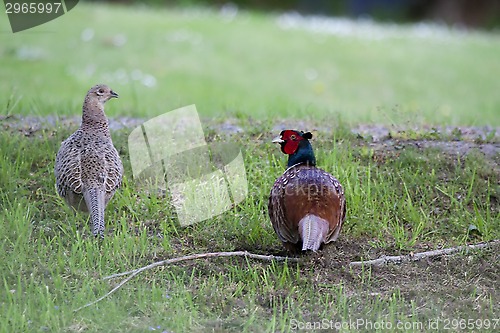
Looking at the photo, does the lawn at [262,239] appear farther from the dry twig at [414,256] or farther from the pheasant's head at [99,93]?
the pheasant's head at [99,93]

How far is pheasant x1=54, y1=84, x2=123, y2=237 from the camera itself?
206 inches

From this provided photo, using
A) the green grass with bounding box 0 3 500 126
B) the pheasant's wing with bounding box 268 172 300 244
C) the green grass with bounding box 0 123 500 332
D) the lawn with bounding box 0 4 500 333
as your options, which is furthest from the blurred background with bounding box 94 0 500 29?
the pheasant's wing with bounding box 268 172 300 244

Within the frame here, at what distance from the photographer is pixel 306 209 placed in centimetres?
491

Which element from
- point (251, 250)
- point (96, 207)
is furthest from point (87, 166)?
point (251, 250)

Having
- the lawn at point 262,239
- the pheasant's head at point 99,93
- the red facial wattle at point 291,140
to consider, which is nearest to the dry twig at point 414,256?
the lawn at point 262,239

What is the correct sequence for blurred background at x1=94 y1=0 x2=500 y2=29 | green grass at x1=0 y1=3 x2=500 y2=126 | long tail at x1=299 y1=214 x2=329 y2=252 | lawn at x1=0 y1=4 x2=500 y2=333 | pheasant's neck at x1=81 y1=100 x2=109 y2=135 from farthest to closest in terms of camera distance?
blurred background at x1=94 y1=0 x2=500 y2=29
green grass at x1=0 y1=3 x2=500 y2=126
pheasant's neck at x1=81 y1=100 x2=109 y2=135
long tail at x1=299 y1=214 x2=329 y2=252
lawn at x1=0 y1=4 x2=500 y2=333

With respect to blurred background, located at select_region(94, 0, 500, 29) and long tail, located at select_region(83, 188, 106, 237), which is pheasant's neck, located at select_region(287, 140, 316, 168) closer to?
long tail, located at select_region(83, 188, 106, 237)

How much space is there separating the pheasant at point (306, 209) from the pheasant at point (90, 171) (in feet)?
3.70

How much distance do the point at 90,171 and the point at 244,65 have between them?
784cm

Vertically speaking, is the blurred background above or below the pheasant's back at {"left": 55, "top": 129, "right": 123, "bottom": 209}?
below

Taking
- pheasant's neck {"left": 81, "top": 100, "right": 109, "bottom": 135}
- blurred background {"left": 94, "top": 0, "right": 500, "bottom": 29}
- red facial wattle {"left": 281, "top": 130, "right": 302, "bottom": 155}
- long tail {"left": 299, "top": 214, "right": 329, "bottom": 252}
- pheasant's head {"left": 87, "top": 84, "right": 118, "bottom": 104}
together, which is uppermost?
pheasant's head {"left": 87, "top": 84, "right": 118, "bottom": 104}

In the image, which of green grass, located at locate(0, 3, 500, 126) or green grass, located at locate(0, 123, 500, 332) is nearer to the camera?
green grass, located at locate(0, 123, 500, 332)

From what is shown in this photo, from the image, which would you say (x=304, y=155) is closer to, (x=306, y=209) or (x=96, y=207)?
(x=306, y=209)

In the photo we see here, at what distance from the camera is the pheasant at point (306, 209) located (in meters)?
4.86
